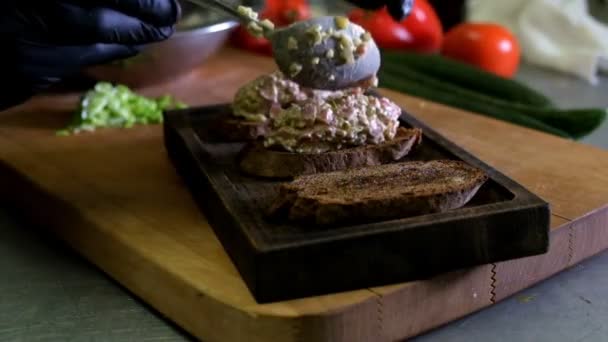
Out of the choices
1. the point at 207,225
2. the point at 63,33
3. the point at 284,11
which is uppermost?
the point at 63,33

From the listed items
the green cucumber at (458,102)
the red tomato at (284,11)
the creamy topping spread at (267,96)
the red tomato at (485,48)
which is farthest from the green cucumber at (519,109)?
the creamy topping spread at (267,96)

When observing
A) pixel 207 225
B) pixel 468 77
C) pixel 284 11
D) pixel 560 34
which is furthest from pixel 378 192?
pixel 560 34

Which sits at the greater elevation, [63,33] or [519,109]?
[63,33]

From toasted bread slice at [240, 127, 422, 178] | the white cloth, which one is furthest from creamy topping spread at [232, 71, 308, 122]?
the white cloth

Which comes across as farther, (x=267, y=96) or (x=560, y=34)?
(x=560, y=34)

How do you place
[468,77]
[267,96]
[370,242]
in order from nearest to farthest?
1. [370,242]
2. [267,96]
3. [468,77]

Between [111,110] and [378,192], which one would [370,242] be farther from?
[111,110]

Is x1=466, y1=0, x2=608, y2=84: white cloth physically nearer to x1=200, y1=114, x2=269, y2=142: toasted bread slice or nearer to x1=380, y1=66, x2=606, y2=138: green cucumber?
x1=380, y1=66, x2=606, y2=138: green cucumber

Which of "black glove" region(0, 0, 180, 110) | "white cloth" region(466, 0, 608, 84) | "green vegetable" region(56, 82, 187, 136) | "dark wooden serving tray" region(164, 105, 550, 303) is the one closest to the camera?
"dark wooden serving tray" region(164, 105, 550, 303)

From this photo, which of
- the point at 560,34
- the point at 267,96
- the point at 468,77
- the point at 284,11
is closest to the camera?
the point at 267,96
